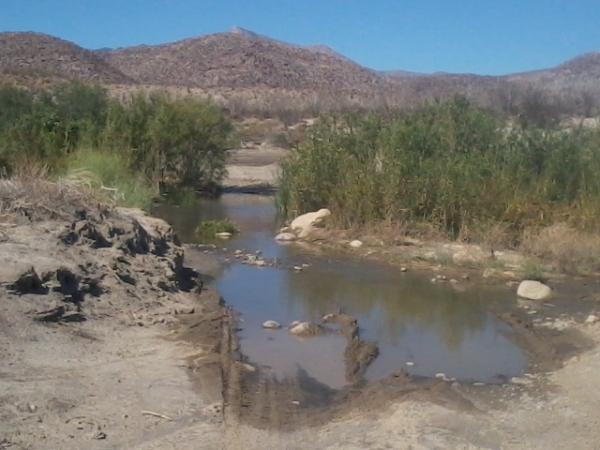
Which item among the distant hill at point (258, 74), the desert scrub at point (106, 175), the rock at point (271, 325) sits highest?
the distant hill at point (258, 74)

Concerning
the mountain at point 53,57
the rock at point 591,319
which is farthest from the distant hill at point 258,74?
the rock at point 591,319

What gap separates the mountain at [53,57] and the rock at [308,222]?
53.8 meters

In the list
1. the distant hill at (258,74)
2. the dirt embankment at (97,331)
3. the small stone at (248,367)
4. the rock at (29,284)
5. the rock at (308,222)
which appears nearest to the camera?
the dirt embankment at (97,331)

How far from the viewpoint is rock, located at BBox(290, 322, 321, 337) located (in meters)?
11.3

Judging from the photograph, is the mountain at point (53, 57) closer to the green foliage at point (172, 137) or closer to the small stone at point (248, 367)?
the green foliage at point (172, 137)

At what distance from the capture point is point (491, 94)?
191 ft

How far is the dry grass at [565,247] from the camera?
1638 cm

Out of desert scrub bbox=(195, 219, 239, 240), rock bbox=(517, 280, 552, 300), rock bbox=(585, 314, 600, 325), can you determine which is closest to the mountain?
desert scrub bbox=(195, 219, 239, 240)

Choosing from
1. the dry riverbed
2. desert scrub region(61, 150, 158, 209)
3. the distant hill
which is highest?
the distant hill

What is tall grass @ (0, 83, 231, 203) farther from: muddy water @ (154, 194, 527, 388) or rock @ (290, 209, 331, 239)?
muddy water @ (154, 194, 527, 388)

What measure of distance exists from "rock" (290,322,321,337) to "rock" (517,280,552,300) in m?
4.44

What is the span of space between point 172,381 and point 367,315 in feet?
17.1

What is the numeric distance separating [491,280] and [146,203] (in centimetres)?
886

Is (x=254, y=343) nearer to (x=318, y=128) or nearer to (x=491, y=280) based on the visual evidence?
(x=491, y=280)
